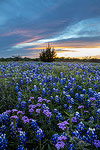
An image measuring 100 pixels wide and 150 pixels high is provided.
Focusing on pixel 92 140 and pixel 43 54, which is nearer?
pixel 92 140

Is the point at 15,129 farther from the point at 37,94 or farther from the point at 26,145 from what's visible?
the point at 37,94

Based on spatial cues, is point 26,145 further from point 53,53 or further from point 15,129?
point 53,53

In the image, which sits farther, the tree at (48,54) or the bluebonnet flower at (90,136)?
the tree at (48,54)

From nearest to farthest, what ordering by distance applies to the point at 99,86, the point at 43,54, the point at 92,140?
the point at 92,140 → the point at 99,86 → the point at 43,54

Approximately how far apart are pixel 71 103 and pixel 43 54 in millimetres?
18710

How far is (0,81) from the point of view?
14.0ft

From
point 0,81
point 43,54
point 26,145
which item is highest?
point 43,54

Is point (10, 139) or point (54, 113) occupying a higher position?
point (54, 113)

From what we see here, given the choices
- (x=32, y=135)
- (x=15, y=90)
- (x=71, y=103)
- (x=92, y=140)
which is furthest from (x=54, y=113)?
(x=15, y=90)

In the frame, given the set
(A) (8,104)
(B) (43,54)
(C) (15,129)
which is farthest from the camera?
(B) (43,54)

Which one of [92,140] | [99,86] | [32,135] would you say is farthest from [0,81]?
[92,140]

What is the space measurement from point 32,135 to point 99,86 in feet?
9.07

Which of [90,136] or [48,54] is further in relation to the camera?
[48,54]

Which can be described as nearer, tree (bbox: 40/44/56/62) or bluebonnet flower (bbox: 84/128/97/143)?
bluebonnet flower (bbox: 84/128/97/143)
